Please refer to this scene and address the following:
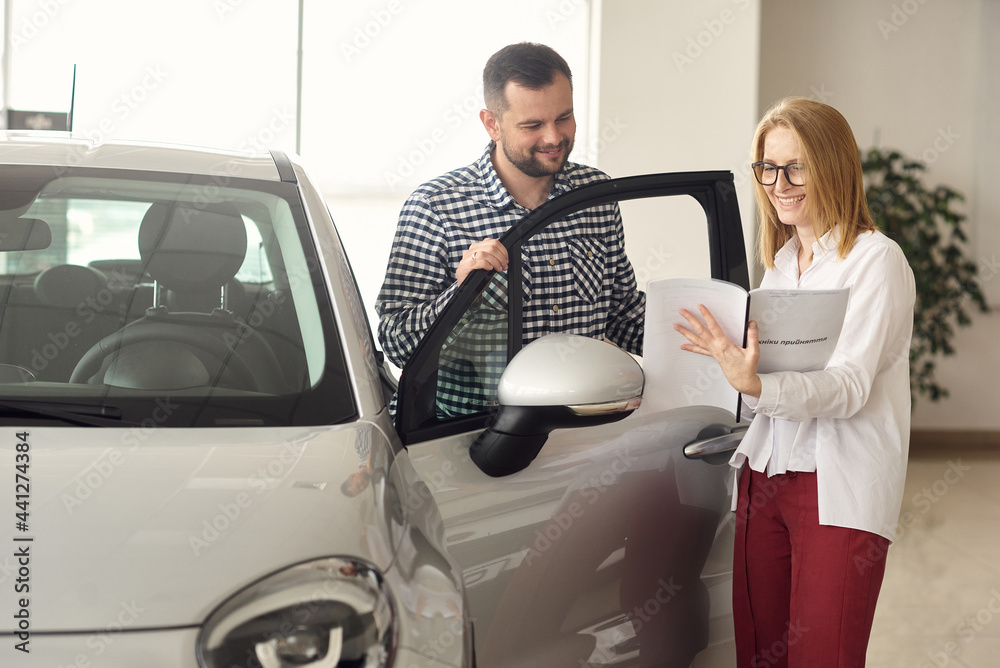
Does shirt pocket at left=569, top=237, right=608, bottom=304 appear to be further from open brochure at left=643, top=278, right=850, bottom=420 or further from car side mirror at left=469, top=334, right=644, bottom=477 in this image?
car side mirror at left=469, top=334, right=644, bottom=477

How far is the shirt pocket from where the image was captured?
5.86ft

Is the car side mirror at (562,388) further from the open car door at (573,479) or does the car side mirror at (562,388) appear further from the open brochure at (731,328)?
the open brochure at (731,328)

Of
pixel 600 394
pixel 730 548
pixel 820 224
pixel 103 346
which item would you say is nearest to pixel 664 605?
pixel 730 548

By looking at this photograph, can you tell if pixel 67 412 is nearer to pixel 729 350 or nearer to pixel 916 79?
pixel 729 350

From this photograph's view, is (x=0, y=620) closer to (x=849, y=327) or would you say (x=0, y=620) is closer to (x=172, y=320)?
A: (x=172, y=320)

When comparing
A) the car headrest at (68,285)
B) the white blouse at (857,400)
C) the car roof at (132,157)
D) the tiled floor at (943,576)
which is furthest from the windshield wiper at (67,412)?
the tiled floor at (943,576)

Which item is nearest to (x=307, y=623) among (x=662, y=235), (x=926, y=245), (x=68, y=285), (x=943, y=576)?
(x=68, y=285)

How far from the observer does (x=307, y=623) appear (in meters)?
0.82

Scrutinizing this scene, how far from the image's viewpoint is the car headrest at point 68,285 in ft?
4.30

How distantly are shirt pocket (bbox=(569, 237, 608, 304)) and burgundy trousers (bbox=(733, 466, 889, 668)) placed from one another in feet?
1.57

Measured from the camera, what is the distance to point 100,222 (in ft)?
4.63

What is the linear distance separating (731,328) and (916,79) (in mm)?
4572

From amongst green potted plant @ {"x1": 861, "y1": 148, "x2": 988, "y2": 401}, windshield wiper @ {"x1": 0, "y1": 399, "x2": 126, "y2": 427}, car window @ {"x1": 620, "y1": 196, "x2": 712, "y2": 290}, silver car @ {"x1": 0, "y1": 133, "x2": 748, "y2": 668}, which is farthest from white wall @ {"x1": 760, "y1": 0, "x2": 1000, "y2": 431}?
windshield wiper @ {"x1": 0, "y1": 399, "x2": 126, "y2": 427}

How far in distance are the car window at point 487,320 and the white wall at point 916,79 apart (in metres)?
3.88
